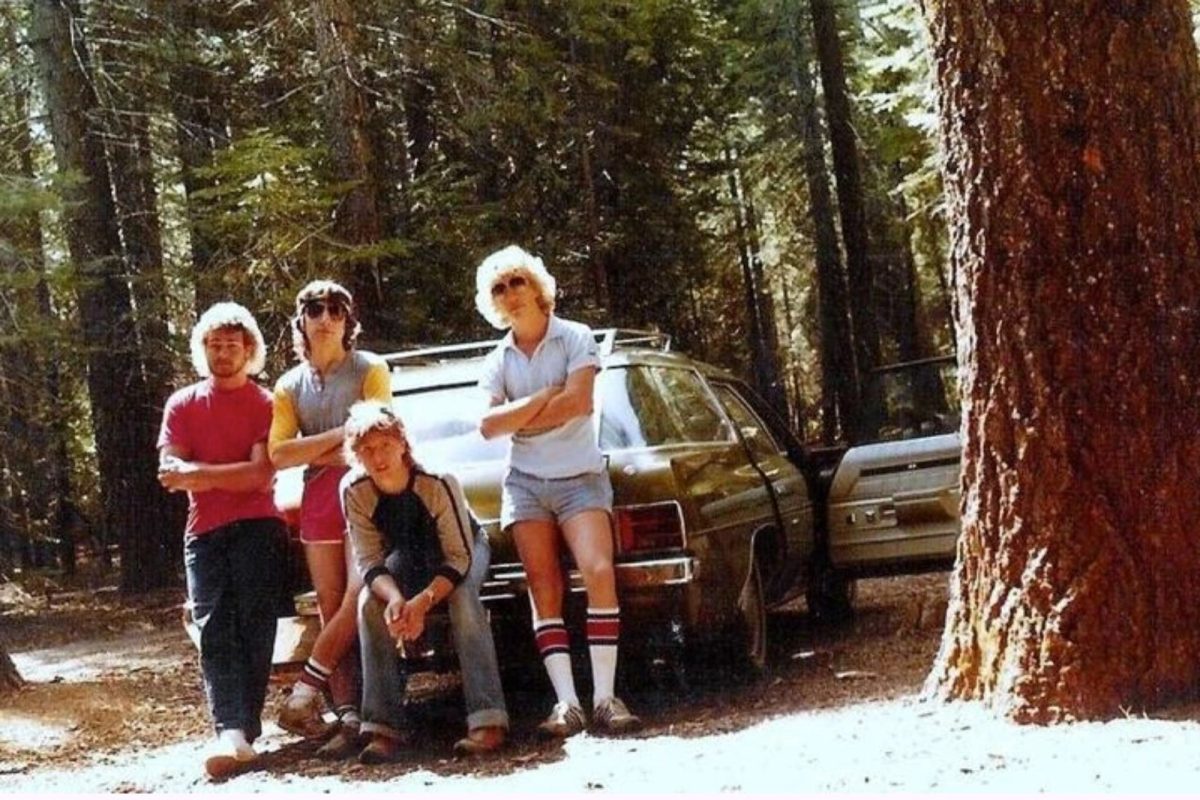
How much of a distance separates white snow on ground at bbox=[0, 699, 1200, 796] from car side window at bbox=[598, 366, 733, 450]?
5.08 ft

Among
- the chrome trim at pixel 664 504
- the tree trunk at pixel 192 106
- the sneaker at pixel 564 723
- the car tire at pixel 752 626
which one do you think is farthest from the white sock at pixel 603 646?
the tree trunk at pixel 192 106

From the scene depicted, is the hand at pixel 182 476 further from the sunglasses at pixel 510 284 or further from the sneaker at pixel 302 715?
the sunglasses at pixel 510 284

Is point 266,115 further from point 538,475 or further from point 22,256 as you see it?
point 538,475

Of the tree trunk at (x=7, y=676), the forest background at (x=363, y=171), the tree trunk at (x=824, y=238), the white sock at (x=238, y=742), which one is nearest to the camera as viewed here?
the white sock at (x=238, y=742)

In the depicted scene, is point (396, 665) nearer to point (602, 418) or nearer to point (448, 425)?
point (448, 425)

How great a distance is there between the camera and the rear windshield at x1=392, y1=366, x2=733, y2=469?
6.48m

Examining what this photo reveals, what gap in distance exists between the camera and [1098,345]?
4.49 meters

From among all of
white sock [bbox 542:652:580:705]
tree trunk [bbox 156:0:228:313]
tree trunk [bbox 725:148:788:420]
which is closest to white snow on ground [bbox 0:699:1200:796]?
white sock [bbox 542:652:580:705]

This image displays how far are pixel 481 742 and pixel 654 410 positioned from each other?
6.67ft

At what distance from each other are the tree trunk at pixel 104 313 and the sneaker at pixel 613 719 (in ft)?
35.7

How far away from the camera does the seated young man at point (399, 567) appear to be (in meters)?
5.62

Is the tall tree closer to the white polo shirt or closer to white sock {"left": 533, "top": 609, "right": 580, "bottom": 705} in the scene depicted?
the white polo shirt

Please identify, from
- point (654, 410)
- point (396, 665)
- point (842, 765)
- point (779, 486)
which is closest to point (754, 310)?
point (779, 486)

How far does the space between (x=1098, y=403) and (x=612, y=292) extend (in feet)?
45.7
